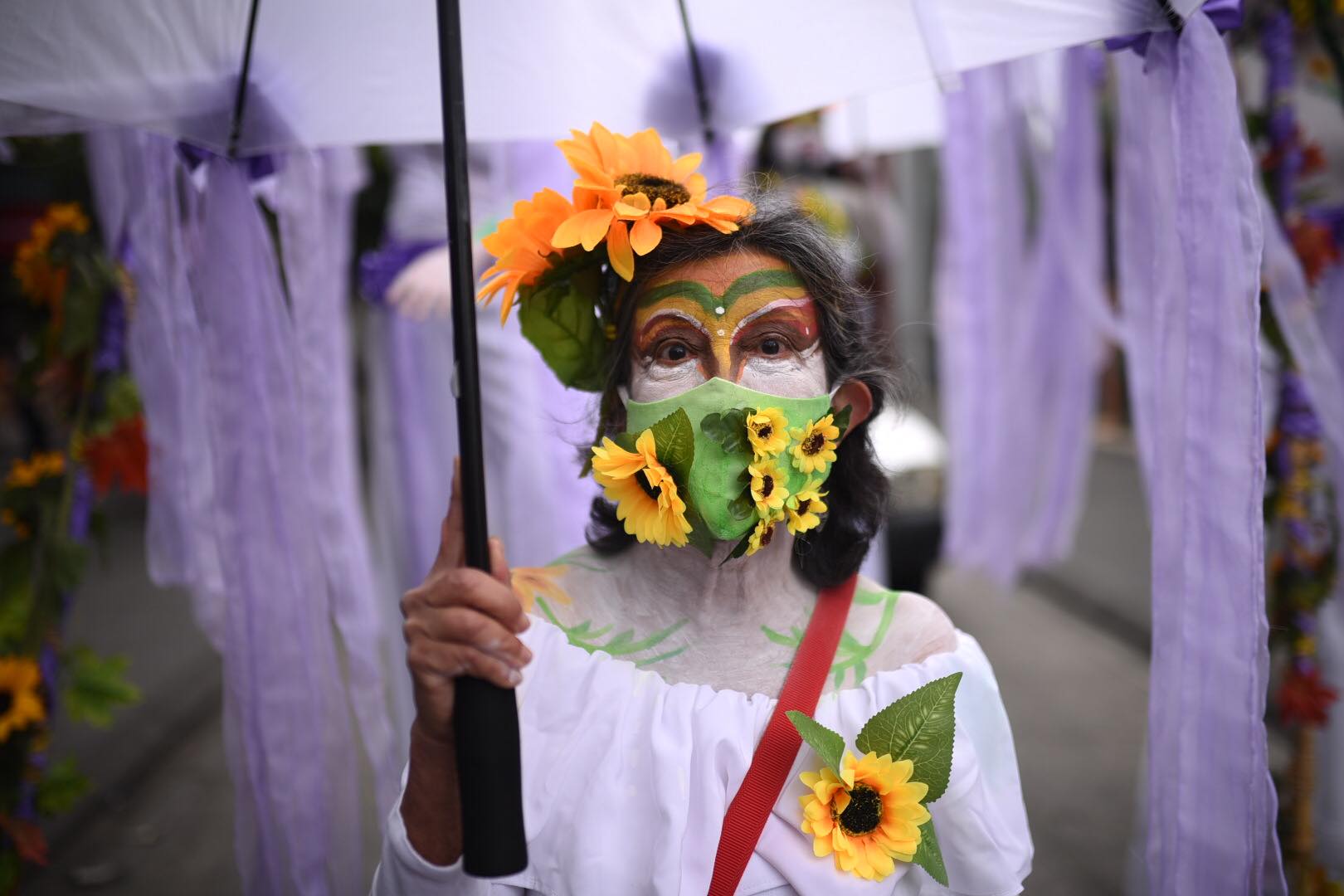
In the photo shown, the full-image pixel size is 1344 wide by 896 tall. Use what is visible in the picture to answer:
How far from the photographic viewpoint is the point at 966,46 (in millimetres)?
1748

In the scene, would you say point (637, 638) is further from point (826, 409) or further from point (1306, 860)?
point (1306, 860)

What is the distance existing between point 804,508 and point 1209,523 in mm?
736

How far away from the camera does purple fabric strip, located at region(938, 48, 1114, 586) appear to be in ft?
11.5

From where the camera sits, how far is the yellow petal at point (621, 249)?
1497 millimetres

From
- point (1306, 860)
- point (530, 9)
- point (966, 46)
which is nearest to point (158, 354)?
point (530, 9)

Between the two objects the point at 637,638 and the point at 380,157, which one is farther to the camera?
the point at 380,157

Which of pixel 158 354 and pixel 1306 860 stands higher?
pixel 158 354

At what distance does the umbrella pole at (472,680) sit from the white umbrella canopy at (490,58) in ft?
2.45

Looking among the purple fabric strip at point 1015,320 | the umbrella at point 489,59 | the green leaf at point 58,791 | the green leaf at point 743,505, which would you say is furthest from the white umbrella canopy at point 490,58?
the purple fabric strip at point 1015,320

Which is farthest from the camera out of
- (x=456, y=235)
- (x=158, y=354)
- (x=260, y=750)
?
(x=158, y=354)

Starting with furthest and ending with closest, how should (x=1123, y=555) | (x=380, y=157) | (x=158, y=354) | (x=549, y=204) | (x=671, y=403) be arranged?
(x=1123, y=555) → (x=380, y=157) → (x=158, y=354) → (x=549, y=204) → (x=671, y=403)

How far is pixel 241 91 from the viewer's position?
1867 mm

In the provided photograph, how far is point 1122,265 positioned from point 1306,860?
5.45 feet

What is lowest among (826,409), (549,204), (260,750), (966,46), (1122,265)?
(260,750)
